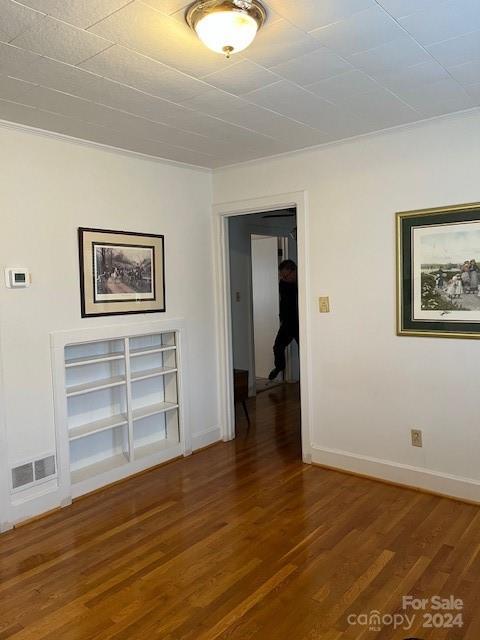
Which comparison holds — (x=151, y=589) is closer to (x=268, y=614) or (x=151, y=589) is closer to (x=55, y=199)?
(x=268, y=614)

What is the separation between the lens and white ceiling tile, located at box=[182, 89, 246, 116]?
8.55ft

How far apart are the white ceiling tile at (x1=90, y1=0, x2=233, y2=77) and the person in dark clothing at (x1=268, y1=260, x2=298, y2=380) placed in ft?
13.8

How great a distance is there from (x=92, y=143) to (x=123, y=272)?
0.91 metres

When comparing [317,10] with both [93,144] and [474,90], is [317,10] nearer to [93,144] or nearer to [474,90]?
[474,90]

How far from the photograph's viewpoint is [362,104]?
2.81m

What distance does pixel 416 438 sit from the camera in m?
3.35

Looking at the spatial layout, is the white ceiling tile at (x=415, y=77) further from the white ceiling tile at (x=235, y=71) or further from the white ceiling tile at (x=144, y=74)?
the white ceiling tile at (x=144, y=74)

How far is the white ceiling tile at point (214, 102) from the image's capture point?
8.55 feet

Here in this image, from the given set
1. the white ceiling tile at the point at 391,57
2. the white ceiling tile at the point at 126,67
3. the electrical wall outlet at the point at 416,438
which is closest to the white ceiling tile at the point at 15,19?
the white ceiling tile at the point at 126,67

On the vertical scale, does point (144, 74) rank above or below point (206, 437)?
above

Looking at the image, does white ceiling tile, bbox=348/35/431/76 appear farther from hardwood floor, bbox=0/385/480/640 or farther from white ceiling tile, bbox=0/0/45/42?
hardwood floor, bbox=0/385/480/640

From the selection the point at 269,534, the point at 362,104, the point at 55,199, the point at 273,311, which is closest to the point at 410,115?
the point at 362,104

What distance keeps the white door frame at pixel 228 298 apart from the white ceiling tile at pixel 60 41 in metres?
2.02

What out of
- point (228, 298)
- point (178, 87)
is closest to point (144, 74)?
point (178, 87)
